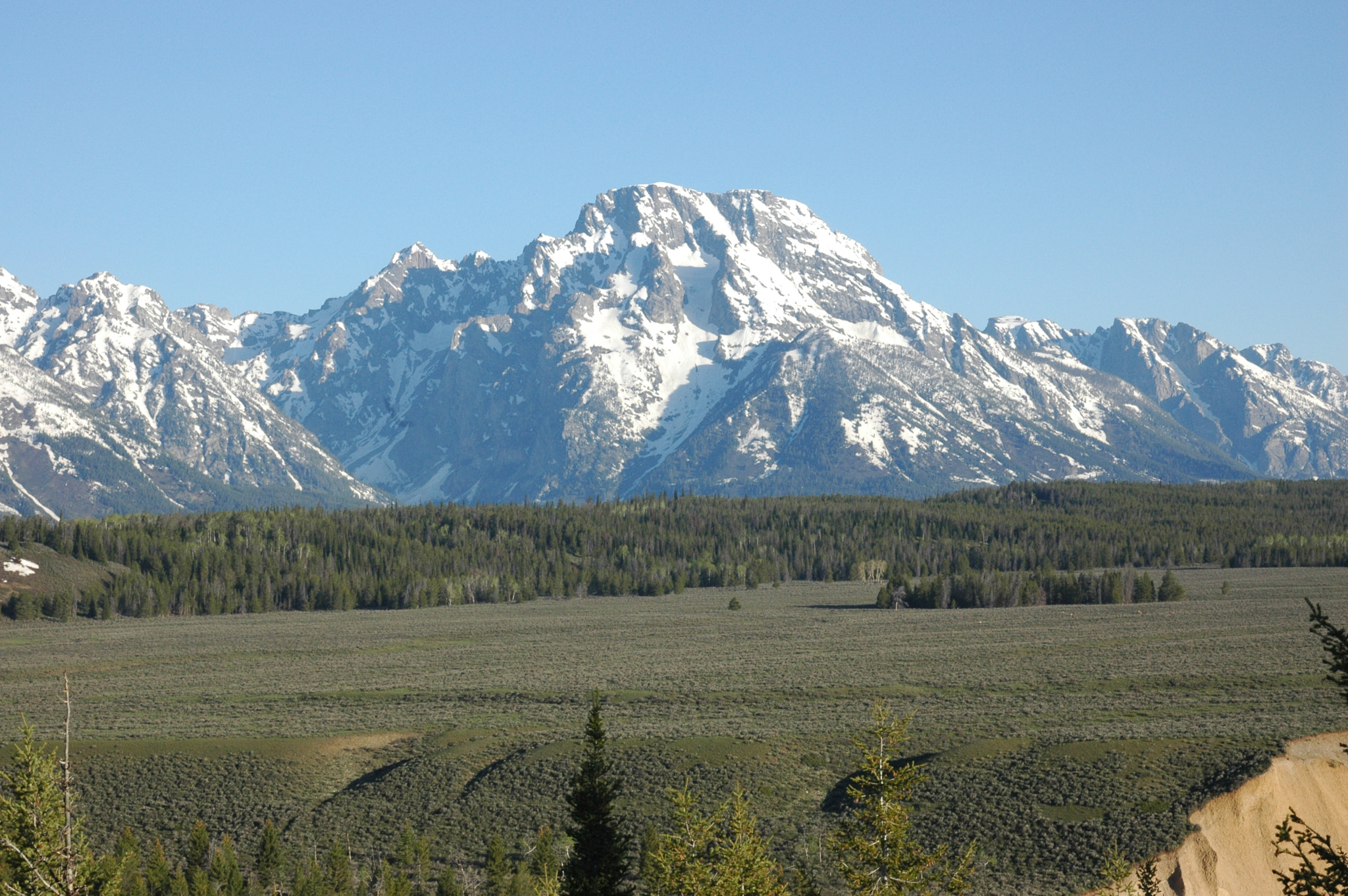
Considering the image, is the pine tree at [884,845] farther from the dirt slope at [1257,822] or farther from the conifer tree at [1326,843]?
the dirt slope at [1257,822]

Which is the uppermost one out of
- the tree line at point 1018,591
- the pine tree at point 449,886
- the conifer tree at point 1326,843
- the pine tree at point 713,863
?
the tree line at point 1018,591

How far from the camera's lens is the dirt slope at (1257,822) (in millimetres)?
49500

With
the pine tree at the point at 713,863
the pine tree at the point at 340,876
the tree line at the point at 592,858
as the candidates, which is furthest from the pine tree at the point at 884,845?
the pine tree at the point at 340,876

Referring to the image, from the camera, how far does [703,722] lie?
77812 millimetres

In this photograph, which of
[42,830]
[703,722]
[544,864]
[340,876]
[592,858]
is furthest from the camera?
[703,722]

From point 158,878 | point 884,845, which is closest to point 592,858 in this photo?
point 884,845

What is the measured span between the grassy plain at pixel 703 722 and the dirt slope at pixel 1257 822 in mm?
1047

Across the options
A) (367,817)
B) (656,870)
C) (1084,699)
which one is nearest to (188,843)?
(367,817)

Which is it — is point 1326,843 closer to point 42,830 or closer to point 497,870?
point 42,830

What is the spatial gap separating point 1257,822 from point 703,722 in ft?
110

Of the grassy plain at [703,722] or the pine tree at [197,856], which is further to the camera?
the grassy plain at [703,722]

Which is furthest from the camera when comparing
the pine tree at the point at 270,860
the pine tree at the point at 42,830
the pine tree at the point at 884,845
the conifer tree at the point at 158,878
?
the pine tree at the point at 270,860

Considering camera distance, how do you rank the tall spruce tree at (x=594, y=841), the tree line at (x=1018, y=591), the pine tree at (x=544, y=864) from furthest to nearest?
the tree line at (x=1018, y=591) → the pine tree at (x=544, y=864) → the tall spruce tree at (x=594, y=841)

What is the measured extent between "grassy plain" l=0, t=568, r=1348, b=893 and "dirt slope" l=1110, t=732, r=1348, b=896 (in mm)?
1047
